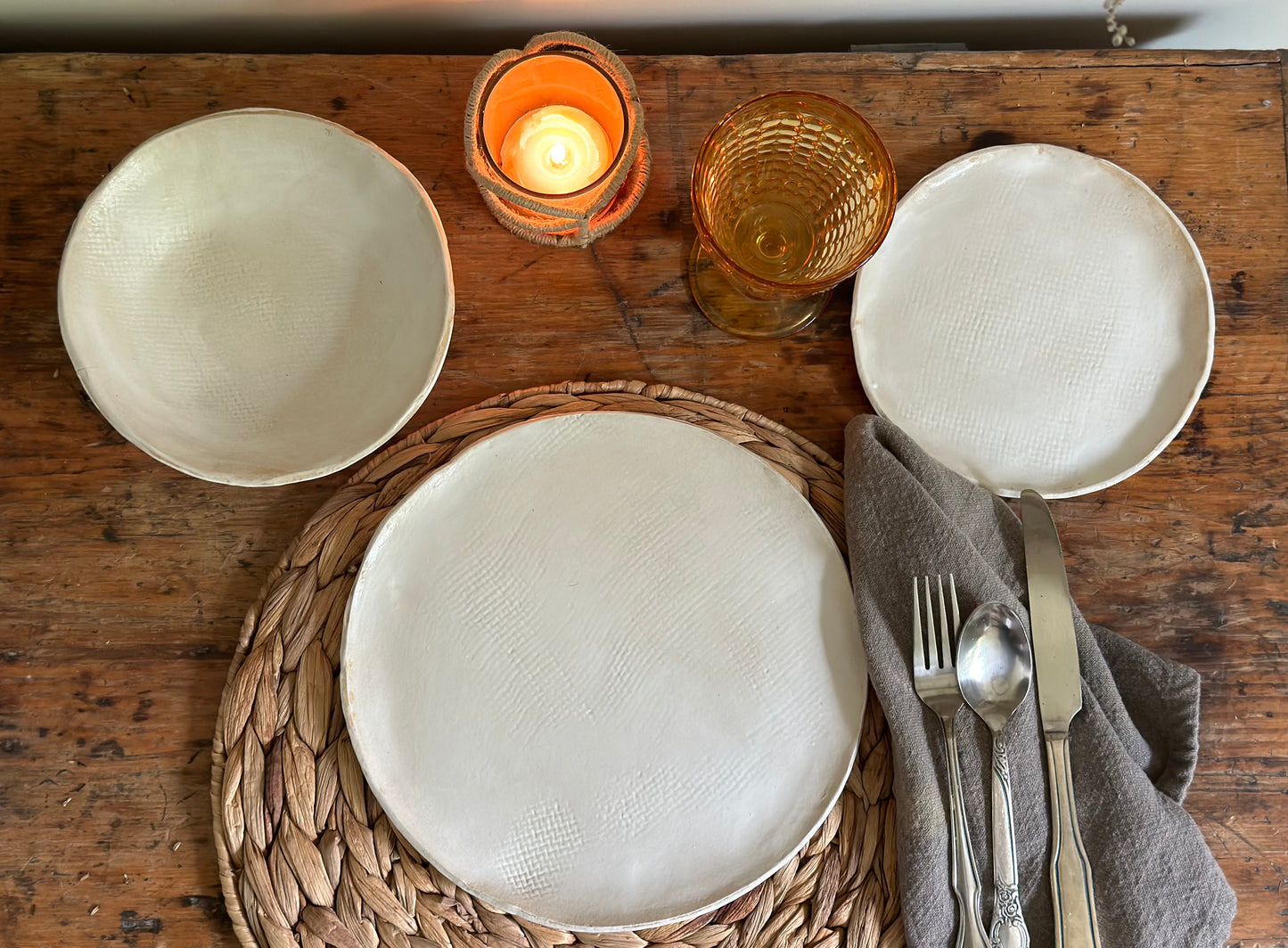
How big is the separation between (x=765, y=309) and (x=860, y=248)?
104mm

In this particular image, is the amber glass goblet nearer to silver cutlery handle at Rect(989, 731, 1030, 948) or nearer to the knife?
the knife

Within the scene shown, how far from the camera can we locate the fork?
0.59 metres

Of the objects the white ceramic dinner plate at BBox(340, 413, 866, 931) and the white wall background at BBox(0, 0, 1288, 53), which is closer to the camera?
the white ceramic dinner plate at BBox(340, 413, 866, 931)

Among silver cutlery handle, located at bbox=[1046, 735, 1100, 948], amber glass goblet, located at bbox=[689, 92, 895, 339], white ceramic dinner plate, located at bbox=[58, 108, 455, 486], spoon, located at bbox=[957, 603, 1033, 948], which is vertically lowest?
silver cutlery handle, located at bbox=[1046, 735, 1100, 948]

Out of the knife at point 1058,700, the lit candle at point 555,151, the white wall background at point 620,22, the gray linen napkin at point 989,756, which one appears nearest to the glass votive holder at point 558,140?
the lit candle at point 555,151

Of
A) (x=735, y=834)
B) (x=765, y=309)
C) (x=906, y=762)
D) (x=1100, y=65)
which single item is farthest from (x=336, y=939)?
(x=1100, y=65)

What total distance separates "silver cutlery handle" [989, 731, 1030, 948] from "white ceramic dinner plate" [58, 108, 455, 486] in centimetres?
48

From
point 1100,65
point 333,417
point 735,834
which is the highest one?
point 1100,65

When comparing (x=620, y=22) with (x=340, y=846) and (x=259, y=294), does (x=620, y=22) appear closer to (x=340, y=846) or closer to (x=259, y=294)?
(x=259, y=294)

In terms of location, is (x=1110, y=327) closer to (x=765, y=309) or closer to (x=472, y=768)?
(x=765, y=309)

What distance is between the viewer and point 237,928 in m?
0.62

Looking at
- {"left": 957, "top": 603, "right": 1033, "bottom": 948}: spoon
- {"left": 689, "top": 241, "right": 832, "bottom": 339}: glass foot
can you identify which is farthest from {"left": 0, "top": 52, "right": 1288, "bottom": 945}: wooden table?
{"left": 957, "top": 603, "right": 1033, "bottom": 948}: spoon

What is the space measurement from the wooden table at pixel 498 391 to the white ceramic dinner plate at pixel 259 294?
67mm

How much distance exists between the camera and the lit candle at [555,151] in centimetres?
64
